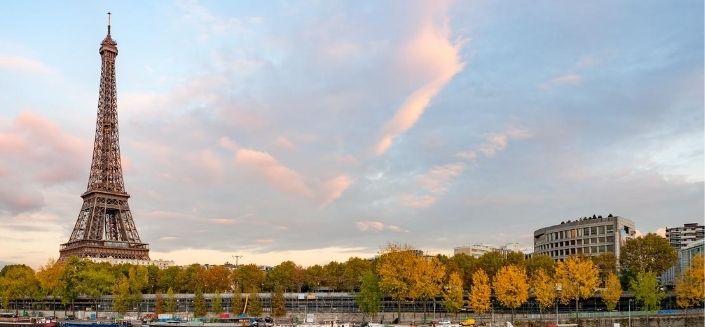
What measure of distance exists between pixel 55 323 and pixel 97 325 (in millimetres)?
10378

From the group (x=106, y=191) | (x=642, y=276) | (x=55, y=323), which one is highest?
(x=106, y=191)

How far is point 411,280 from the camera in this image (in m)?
111

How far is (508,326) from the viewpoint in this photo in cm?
9494

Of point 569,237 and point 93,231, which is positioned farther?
point 93,231

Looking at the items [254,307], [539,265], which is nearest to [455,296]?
[539,265]

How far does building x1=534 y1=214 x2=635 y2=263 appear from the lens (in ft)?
533

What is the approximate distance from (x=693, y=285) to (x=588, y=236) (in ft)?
231

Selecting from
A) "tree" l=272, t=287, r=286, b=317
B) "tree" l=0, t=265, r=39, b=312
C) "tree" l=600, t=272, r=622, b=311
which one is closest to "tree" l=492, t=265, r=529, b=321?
"tree" l=600, t=272, r=622, b=311

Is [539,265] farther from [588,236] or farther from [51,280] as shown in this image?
[51,280]

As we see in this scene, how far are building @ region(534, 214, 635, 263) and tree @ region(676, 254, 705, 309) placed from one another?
182ft

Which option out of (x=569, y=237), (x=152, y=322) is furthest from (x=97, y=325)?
(x=569, y=237)

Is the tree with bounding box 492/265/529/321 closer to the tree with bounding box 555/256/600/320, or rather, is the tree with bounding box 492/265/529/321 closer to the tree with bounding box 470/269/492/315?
the tree with bounding box 470/269/492/315

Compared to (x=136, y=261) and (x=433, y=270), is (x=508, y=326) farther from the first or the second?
(x=136, y=261)

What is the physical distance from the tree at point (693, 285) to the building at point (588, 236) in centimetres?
5539
